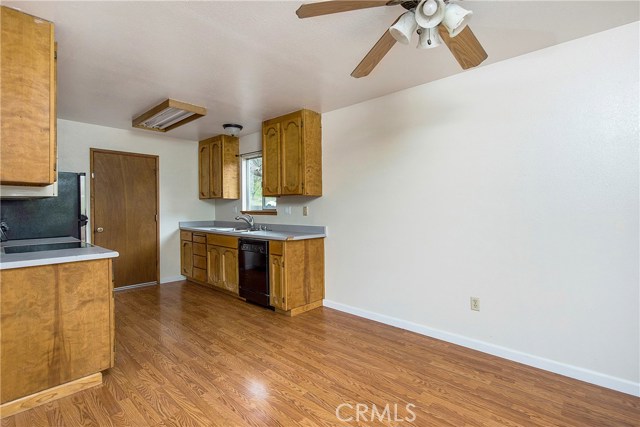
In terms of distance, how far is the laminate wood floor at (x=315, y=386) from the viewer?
173cm

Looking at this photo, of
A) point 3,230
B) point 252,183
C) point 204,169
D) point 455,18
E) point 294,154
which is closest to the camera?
point 455,18

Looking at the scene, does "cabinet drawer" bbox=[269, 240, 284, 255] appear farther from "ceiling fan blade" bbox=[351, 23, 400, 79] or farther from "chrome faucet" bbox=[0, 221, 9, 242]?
"chrome faucet" bbox=[0, 221, 9, 242]

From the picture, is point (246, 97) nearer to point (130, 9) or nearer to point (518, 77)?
point (130, 9)

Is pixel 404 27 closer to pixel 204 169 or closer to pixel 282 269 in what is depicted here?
pixel 282 269

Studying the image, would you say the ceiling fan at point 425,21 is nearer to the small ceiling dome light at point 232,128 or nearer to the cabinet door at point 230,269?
the small ceiling dome light at point 232,128

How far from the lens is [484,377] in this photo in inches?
83.8

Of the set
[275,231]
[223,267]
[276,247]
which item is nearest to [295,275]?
[276,247]

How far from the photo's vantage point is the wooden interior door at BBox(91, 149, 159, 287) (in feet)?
13.5

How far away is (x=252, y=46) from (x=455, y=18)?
4.31ft

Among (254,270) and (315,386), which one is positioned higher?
(254,270)

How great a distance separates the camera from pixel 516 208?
7.65 ft

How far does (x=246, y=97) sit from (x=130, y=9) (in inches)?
55.6

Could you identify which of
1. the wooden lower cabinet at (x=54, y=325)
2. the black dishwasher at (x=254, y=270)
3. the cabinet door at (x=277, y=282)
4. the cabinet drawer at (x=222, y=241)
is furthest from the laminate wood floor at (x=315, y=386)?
the cabinet drawer at (x=222, y=241)

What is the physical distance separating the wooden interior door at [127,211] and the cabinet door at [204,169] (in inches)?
26.8
